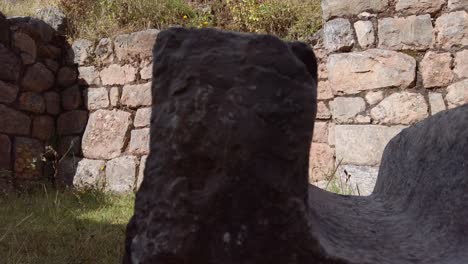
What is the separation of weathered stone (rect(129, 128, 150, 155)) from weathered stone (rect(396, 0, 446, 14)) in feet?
8.32

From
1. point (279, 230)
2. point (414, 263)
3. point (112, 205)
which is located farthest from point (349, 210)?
point (112, 205)

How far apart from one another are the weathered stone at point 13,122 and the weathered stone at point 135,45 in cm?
111

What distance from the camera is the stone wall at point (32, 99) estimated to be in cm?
465

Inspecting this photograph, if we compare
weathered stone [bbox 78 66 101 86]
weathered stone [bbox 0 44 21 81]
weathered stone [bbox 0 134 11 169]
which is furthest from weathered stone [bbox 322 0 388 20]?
weathered stone [bbox 0 134 11 169]

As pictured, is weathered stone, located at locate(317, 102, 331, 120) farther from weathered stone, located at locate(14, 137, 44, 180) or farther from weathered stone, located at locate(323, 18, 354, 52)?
Result: weathered stone, located at locate(14, 137, 44, 180)

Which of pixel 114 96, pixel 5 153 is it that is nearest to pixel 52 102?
pixel 114 96

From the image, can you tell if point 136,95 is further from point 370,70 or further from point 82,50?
point 370,70

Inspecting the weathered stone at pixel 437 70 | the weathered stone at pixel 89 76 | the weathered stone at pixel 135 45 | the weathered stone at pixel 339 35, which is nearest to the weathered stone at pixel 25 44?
the weathered stone at pixel 89 76

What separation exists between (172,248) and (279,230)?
6.9 inches

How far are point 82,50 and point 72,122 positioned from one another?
0.77 m

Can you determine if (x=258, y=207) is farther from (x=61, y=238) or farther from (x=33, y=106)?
(x=33, y=106)

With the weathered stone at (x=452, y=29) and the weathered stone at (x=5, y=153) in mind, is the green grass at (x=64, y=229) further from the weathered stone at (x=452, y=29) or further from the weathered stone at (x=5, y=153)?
the weathered stone at (x=452, y=29)

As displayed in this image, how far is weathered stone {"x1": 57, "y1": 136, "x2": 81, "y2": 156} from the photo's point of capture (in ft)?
16.8

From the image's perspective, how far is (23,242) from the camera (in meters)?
2.45
